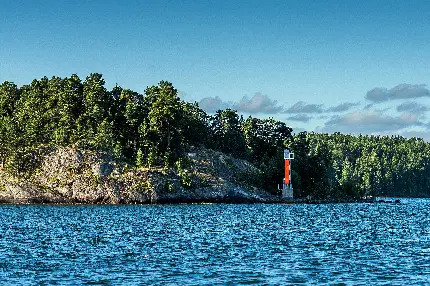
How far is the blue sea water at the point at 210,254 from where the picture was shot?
43.6m

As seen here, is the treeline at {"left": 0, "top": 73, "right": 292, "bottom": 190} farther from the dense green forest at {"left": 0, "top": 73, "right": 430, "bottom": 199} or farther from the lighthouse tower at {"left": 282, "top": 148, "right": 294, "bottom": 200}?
the lighthouse tower at {"left": 282, "top": 148, "right": 294, "bottom": 200}

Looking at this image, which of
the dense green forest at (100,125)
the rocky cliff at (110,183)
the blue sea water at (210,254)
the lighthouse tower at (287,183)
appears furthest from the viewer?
the lighthouse tower at (287,183)

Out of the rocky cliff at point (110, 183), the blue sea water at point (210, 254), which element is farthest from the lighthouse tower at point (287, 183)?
the blue sea water at point (210, 254)

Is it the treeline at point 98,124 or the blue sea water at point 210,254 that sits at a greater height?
the treeline at point 98,124

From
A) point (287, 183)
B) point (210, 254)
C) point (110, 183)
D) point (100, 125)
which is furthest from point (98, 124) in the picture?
point (210, 254)

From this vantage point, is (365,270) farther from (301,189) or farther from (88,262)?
(301,189)

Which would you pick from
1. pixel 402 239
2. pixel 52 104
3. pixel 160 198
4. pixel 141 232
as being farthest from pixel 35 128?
pixel 402 239

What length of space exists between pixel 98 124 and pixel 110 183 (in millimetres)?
23673

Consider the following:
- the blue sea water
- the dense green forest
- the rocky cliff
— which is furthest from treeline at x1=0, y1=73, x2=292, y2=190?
the blue sea water

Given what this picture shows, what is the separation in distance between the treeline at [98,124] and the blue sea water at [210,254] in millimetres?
78367

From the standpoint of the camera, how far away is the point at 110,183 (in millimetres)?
159250

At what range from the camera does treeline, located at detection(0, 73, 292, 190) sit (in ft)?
554

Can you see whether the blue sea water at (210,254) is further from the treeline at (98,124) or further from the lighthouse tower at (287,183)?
the lighthouse tower at (287,183)

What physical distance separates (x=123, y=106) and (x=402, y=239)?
131 meters
